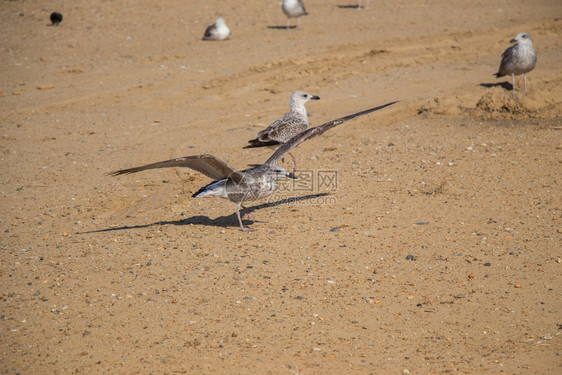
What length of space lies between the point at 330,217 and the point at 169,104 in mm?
6134

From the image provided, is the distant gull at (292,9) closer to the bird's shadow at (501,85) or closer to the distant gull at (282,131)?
the bird's shadow at (501,85)

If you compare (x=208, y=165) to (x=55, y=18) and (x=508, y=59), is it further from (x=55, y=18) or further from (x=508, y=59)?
(x=55, y=18)

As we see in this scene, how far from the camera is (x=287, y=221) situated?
22.5 ft

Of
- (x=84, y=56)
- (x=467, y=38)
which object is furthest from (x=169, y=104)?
(x=467, y=38)

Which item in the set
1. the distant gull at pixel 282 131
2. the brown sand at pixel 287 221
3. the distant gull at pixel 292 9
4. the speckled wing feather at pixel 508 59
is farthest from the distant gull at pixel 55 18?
the speckled wing feather at pixel 508 59

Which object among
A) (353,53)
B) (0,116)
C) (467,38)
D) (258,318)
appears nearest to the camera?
(258,318)

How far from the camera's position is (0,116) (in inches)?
427

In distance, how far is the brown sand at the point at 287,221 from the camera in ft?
15.2

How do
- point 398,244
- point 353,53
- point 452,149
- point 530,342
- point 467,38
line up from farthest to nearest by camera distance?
point 467,38
point 353,53
point 452,149
point 398,244
point 530,342

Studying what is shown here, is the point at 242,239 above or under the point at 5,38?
under

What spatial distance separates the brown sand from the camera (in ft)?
15.2

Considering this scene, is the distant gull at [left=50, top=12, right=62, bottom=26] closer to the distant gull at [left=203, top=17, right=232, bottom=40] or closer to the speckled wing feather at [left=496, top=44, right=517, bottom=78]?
the distant gull at [left=203, top=17, right=232, bottom=40]

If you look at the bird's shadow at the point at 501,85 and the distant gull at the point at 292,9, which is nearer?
the bird's shadow at the point at 501,85

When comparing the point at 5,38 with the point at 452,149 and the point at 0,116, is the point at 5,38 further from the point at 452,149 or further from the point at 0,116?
the point at 452,149
